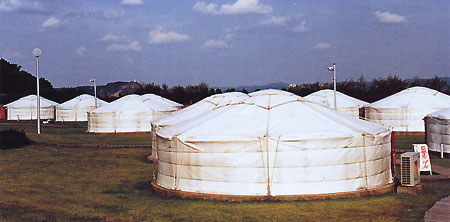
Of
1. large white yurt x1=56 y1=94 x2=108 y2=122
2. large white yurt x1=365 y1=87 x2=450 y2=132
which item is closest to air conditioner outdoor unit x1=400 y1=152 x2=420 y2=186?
large white yurt x1=365 y1=87 x2=450 y2=132

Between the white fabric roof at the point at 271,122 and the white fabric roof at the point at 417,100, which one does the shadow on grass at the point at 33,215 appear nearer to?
the white fabric roof at the point at 271,122

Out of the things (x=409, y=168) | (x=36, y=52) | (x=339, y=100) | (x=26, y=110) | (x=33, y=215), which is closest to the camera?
(x=33, y=215)

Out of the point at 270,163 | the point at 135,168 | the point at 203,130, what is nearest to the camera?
the point at 270,163

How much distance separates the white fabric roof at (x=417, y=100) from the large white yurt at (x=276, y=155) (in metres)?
20.1

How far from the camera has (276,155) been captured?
375 inches

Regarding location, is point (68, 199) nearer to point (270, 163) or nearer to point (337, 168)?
point (270, 163)

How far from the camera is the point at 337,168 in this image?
9.66m

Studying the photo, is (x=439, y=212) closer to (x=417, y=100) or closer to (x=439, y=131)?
(x=439, y=131)

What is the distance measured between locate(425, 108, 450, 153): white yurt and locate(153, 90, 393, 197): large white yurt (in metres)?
7.90

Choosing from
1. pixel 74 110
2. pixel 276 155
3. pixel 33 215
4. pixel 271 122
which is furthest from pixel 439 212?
pixel 74 110

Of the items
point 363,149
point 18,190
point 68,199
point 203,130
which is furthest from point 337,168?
point 18,190

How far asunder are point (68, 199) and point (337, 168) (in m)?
5.13

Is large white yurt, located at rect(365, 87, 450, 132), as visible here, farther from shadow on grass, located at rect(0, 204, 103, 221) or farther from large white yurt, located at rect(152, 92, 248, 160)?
shadow on grass, located at rect(0, 204, 103, 221)

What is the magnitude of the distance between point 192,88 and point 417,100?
4687 centimetres
